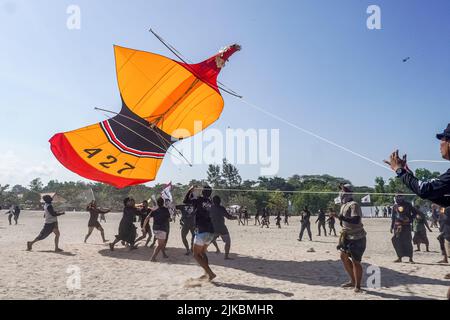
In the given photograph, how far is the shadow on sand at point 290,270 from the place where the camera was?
729cm

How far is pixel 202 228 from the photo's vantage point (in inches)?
286

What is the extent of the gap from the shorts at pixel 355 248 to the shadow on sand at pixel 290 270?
0.71 metres

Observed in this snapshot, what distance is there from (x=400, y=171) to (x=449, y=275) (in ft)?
19.2

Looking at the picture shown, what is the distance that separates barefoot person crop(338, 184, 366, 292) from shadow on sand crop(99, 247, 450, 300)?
391 millimetres

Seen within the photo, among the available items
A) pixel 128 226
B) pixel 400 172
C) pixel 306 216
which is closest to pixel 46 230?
pixel 128 226

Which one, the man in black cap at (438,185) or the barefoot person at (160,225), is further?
the barefoot person at (160,225)

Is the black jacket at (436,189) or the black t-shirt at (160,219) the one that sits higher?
the black jacket at (436,189)

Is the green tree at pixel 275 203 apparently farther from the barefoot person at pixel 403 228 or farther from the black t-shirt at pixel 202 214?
the black t-shirt at pixel 202 214

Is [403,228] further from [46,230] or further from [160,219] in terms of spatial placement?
[46,230]

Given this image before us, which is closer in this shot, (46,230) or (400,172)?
(400,172)

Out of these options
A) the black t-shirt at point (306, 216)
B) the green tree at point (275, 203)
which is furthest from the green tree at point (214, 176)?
the black t-shirt at point (306, 216)

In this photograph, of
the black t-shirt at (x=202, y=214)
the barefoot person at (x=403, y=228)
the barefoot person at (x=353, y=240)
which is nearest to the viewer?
the barefoot person at (x=353, y=240)

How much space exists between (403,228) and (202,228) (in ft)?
21.7

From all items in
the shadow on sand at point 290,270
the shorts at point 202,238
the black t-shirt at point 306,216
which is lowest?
the shadow on sand at point 290,270
